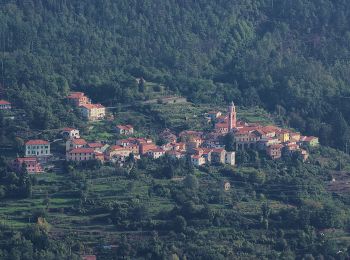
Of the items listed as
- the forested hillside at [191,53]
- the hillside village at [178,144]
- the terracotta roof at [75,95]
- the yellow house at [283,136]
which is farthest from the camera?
the forested hillside at [191,53]

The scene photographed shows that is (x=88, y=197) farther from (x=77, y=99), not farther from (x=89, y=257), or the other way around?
(x=77, y=99)

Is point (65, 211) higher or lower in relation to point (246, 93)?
lower

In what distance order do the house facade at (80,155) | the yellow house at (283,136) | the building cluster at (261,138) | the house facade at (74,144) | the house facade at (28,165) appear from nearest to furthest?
the house facade at (28,165), the house facade at (80,155), the house facade at (74,144), the building cluster at (261,138), the yellow house at (283,136)

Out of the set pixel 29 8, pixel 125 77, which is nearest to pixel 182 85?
pixel 125 77

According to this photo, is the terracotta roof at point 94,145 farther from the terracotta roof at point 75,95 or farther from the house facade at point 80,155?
the terracotta roof at point 75,95

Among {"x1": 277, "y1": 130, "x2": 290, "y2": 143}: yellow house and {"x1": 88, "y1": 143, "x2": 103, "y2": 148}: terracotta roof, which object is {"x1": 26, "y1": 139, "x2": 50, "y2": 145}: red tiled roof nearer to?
{"x1": 88, "y1": 143, "x2": 103, "y2": 148}: terracotta roof

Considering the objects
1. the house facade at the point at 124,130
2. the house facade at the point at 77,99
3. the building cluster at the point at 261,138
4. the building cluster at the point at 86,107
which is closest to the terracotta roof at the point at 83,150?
the house facade at the point at 124,130

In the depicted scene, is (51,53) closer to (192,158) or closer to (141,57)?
(141,57)
